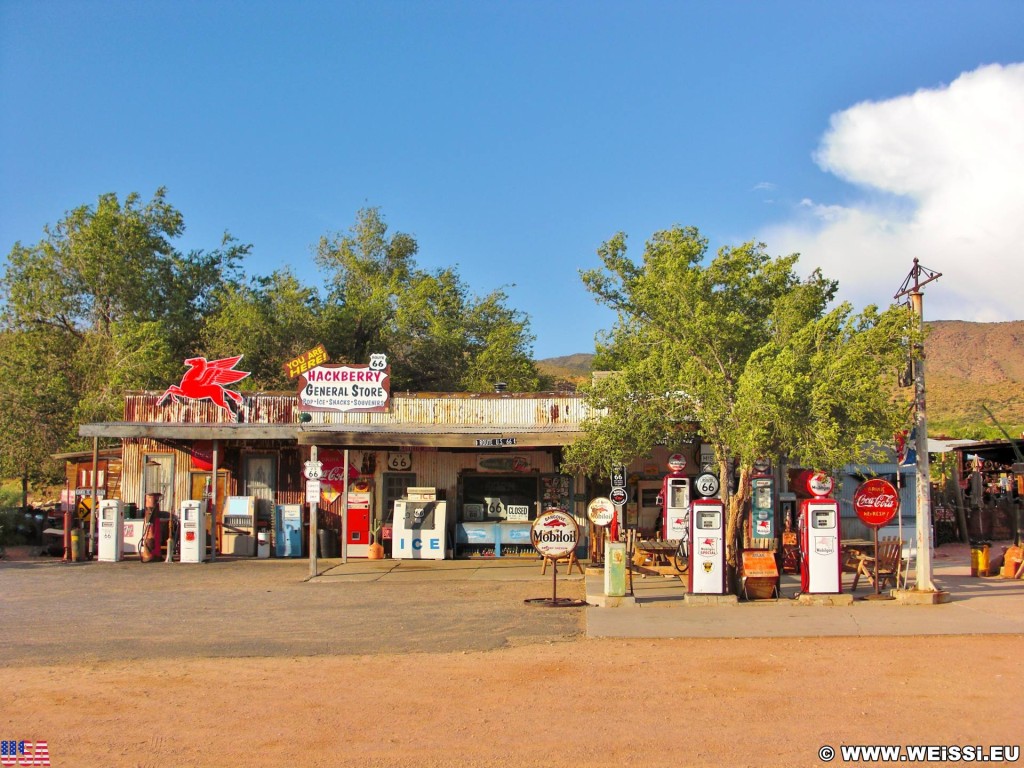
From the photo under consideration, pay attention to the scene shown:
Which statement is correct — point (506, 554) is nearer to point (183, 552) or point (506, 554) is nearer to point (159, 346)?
point (183, 552)

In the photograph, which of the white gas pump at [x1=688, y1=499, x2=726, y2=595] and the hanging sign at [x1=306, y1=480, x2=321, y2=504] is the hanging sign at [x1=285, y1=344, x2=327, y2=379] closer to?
the hanging sign at [x1=306, y1=480, x2=321, y2=504]

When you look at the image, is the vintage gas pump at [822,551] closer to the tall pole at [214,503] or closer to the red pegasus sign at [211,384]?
the tall pole at [214,503]

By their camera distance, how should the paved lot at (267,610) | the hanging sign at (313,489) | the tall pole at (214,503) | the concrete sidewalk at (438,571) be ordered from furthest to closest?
the tall pole at (214,503), the hanging sign at (313,489), the concrete sidewalk at (438,571), the paved lot at (267,610)

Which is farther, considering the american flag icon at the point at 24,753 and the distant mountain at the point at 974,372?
the distant mountain at the point at 974,372

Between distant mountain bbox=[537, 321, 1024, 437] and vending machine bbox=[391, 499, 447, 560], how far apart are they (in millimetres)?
33970

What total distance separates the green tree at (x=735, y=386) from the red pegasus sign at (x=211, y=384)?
9.65m

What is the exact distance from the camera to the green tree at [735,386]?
41.3 feet

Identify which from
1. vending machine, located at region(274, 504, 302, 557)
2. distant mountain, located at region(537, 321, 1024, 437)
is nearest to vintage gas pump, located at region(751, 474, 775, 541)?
vending machine, located at region(274, 504, 302, 557)

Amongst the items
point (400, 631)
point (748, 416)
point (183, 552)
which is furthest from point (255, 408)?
point (748, 416)

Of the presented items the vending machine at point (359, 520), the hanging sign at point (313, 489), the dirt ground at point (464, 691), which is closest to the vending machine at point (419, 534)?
the vending machine at point (359, 520)

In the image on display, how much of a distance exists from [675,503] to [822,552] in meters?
5.56

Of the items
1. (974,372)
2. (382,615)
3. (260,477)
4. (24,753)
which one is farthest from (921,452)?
(974,372)

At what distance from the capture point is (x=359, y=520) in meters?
21.4

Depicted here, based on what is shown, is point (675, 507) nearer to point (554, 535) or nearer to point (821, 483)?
point (554, 535)
